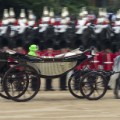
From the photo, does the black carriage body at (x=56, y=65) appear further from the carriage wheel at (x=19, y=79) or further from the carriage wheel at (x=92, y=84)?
the carriage wheel at (x=92, y=84)

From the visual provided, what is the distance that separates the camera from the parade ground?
37.8 ft

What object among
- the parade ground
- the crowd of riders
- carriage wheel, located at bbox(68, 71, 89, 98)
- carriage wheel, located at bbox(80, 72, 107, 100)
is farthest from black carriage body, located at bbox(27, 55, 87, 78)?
the crowd of riders

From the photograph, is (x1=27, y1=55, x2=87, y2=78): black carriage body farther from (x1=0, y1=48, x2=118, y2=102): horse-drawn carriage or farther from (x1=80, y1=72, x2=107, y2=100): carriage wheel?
(x1=80, y1=72, x2=107, y2=100): carriage wheel

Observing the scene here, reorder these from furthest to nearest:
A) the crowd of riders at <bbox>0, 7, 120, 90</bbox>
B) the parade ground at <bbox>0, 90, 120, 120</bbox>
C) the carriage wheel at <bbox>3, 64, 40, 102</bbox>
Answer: the crowd of riders at <bbox>0, 7, 120, 90</bbox>
the carriage wheel at <bbox>3, 64, 40, 102</bbox>
the parade ground at <bbox>0, 90, 120, 120</bbox>

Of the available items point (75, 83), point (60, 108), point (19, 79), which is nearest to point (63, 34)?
point (75, 83)

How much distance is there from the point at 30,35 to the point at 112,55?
3701 millimetres

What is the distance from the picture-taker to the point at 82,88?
13.6m

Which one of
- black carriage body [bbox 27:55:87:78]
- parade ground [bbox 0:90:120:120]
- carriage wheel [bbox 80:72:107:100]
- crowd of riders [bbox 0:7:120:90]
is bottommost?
parade ground [bbox 0:90:120:120]

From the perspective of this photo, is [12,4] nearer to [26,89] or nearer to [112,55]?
[112,55]

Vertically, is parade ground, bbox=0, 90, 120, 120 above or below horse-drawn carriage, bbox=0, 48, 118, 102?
below

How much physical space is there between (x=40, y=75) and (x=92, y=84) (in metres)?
1.17

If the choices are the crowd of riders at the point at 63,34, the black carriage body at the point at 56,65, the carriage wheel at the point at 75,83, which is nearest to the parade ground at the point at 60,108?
the carriage wheel at the point at 75,83

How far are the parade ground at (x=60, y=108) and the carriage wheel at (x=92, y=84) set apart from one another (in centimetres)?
18

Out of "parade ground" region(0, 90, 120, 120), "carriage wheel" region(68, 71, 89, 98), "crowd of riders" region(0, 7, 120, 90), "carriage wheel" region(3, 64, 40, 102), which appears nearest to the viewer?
"parade ground" region(0, 90, 120, 120)
